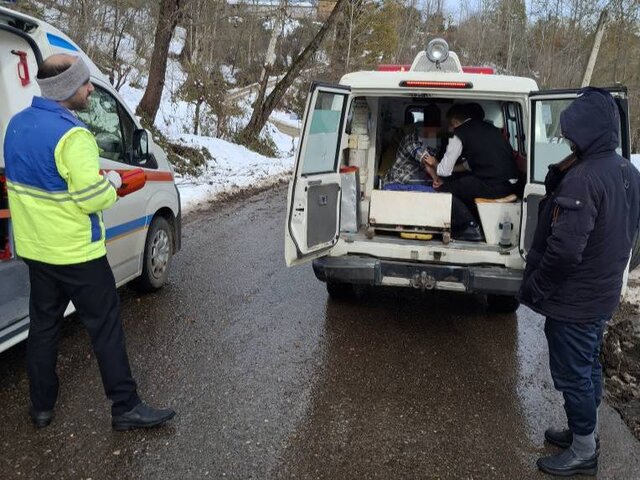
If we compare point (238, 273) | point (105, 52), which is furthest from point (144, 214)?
point (105, 52)

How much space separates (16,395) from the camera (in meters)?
3.72

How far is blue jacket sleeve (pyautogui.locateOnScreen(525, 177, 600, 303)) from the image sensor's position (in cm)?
284

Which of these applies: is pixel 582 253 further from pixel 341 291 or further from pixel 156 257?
pixel 156 257

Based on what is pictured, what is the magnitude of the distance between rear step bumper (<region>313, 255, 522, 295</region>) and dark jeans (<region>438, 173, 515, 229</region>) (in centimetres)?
80

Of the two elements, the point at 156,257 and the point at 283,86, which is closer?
the point at 156,257

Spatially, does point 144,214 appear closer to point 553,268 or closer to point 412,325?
point 412,325

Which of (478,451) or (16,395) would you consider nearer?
(478,451)

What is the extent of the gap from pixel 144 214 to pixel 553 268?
3715mm

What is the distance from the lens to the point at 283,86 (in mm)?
19438

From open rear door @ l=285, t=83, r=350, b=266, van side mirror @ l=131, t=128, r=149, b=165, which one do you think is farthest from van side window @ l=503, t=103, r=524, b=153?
van side mirror @ l=131, t=128, r=149, b=165

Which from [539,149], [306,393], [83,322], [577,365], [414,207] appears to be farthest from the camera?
[414,207]

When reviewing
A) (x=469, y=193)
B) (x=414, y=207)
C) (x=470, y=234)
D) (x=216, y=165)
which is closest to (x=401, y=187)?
(x=414, y=207)

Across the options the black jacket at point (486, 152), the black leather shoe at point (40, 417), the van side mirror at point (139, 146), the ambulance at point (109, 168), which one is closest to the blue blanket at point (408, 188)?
the black jacket at point (486, 152)

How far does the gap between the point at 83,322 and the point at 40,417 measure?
0.67 m
